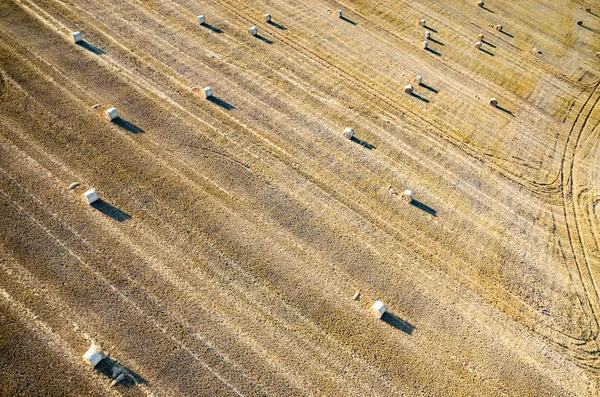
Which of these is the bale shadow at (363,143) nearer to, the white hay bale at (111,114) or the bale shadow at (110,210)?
the white hay bale at (111,114)

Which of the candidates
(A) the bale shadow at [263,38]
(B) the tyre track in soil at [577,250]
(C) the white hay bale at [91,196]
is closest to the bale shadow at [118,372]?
(C) the white hay bale at [91,196]

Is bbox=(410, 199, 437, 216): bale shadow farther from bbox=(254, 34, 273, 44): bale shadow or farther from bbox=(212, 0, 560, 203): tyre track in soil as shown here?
bbox=(254, 34, 273, 44): bale shadow

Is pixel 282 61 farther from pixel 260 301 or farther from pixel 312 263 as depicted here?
pixel 260 301

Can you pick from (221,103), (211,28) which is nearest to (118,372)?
(221,103)

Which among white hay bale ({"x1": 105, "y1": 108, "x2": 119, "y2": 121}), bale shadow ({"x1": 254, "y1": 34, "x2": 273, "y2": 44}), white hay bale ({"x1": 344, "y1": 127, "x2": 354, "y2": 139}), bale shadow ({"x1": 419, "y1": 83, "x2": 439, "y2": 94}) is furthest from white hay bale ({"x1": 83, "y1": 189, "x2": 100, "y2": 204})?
bale shadow ({"x1": 419, "y1": 83, "x2": 439, "y2": 94})

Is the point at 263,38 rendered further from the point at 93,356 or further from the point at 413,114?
the point at 93,356

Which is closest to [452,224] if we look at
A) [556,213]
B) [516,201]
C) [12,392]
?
[516,201]
